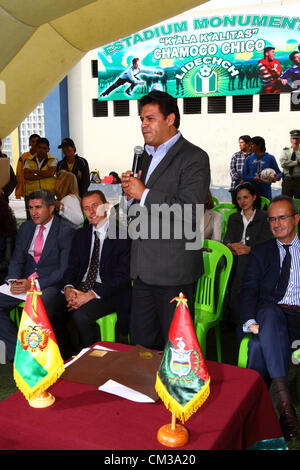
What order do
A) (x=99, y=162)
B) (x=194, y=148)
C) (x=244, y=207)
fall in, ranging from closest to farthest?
1. (x=194, y=148)
2. (x=244, y=207)
3. (x=99, y=162)

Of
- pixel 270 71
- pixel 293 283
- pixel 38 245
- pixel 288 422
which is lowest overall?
pixel 288 422

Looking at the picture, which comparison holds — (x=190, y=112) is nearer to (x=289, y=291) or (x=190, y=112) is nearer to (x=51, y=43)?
(x=51, y=43)

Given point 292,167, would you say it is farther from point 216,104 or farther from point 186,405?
point 216,104

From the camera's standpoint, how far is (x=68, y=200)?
399 centimetres

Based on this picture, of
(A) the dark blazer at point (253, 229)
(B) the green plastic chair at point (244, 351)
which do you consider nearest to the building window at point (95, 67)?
(A) the dark blazer at point (253, 229)

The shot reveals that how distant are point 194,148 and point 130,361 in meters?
0.92

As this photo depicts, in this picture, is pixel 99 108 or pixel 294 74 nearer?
pixel 294 74

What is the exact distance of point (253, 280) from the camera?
241cm

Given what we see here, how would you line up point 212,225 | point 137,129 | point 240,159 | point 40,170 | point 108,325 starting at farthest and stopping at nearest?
point 137,129
point 240,159
point 40,170
point 212,225
point 108,325

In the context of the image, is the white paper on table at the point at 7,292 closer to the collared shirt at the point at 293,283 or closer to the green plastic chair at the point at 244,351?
the green plastic chair at the point at 244,351

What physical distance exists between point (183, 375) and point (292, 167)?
17.2 feet

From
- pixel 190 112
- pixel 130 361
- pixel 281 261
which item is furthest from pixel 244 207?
pixel 190 112

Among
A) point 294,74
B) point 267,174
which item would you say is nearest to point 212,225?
point 267,174

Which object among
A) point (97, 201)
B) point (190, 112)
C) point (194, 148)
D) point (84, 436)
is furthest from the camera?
point (190, 112)
